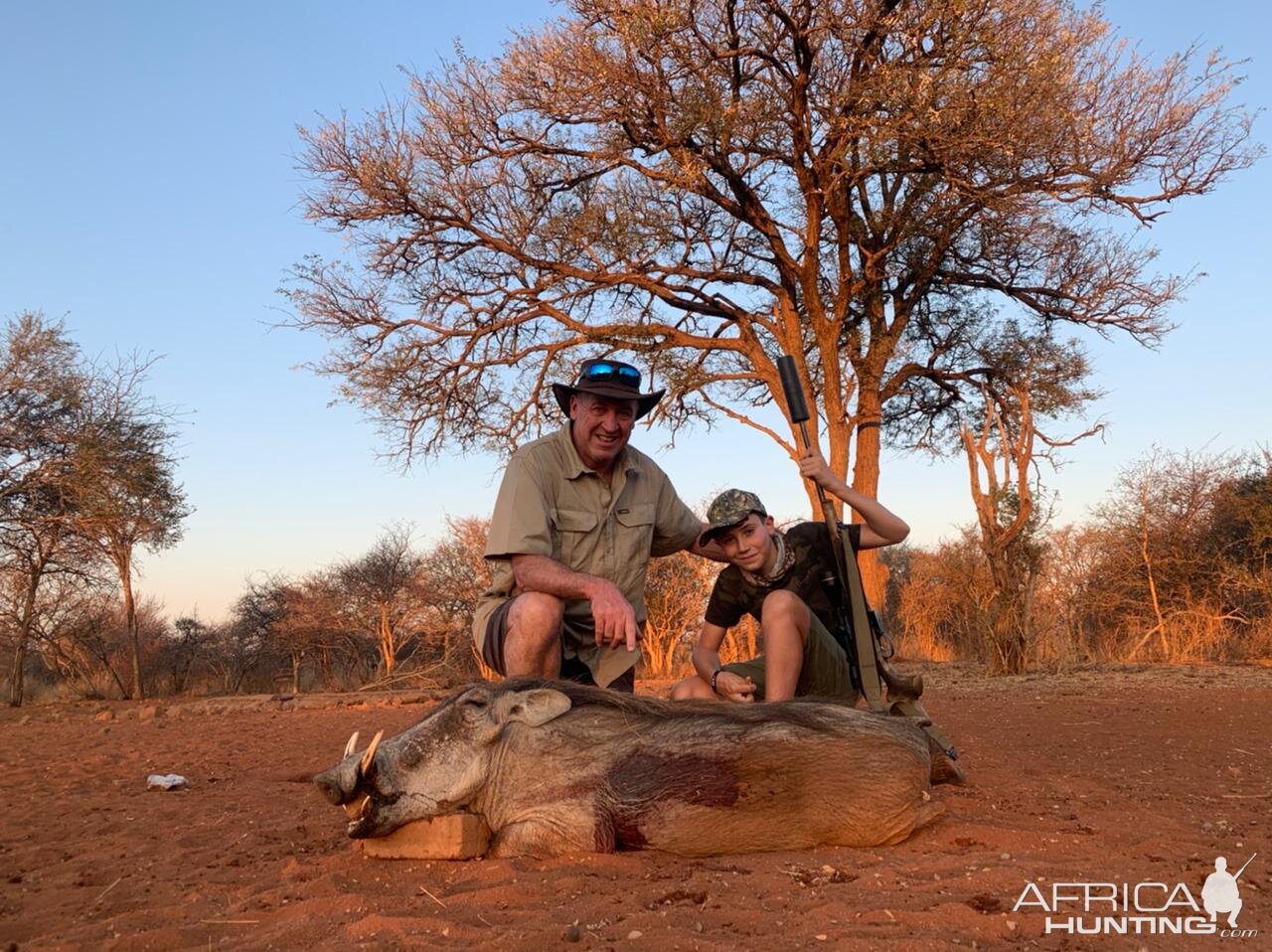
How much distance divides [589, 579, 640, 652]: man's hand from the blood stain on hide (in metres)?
0.65

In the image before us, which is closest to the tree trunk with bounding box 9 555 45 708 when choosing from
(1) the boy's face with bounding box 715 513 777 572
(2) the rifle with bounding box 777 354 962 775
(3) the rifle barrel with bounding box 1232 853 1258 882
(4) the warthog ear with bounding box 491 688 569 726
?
(1) the boy's face with bounding box 715 513 777 572

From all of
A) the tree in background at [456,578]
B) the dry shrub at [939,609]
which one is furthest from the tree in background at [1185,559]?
the tree in background at [456,578]

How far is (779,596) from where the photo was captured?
3691mm

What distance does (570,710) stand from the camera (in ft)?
9.78

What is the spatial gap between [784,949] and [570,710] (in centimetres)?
109

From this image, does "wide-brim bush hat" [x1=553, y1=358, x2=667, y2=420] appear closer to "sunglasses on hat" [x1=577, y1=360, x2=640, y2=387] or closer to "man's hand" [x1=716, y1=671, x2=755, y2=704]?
"sunglasses on hat" [x1=577, y1=360, x2=640, y2=387]

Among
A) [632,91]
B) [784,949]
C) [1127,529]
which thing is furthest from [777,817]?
[1127,529]

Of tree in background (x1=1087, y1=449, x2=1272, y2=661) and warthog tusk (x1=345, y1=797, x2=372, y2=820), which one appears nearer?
warthog tusk (x1=345, y1=797, x2=372, y2=820)

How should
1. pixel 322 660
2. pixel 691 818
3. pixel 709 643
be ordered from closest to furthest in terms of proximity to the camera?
pixel 691 818
pixel 709 643
pixel 322 660

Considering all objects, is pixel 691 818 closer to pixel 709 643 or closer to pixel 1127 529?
pixel 709 643

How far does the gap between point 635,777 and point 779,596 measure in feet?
3.56

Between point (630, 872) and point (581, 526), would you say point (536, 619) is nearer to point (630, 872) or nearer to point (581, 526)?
point (581, 526)

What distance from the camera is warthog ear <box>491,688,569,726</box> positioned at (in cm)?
295

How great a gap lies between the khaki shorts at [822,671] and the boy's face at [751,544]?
30cm
